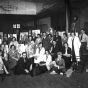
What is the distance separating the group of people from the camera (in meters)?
5.59

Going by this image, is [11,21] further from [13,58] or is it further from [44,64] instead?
[44,64]

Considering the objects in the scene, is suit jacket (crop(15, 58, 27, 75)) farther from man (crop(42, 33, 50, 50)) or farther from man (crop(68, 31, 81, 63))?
man (crop(68, 31, 81, 63))

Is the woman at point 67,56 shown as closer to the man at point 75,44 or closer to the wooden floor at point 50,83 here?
the man at point 75,44

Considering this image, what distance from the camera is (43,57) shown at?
6.12 m

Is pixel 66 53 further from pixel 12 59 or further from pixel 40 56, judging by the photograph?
pixel 12 59

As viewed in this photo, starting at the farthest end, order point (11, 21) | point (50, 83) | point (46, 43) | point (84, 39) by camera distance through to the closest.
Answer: point (11, 21) < point (46, 43) < point (84, 39) < point (50, 83)

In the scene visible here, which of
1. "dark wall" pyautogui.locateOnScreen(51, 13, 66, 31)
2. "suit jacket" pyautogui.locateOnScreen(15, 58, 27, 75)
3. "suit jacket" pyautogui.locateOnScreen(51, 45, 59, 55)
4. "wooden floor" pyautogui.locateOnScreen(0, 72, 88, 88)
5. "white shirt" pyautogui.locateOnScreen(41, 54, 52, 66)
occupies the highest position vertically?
"dark wall" pyautogui.locateOnScreen(51, 13, 66, 31)

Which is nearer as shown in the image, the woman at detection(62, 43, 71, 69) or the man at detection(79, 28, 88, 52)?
the woman at detection(62, 43, 71, 69)

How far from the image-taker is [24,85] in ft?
14.0

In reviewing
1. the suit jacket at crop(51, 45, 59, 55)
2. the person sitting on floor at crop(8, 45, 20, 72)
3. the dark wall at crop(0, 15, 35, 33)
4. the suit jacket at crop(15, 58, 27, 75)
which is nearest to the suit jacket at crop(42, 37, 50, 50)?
the suit jacket at crop(51, 45, 59, 55)

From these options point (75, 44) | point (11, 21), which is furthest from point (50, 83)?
point (11, 21)

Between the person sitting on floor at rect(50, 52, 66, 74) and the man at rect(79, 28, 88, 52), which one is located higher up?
the man at rect(79, 28, 88, 52)

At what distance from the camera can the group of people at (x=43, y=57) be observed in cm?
559

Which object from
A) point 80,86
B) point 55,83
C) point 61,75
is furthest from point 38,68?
point 80,86
